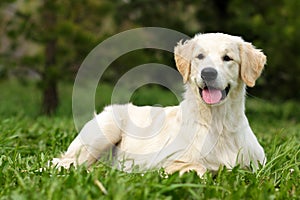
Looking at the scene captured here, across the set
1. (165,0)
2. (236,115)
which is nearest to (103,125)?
(236,115)

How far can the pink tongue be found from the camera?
157 inches

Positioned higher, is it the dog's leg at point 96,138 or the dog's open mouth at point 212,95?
the dog's open mouth at point 212,95

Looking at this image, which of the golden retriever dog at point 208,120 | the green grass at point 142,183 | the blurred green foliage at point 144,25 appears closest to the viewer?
the green grass at point 142,183

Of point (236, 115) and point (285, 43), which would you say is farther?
point (285, 43)

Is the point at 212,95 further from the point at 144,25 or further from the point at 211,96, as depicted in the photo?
the point at 144,25

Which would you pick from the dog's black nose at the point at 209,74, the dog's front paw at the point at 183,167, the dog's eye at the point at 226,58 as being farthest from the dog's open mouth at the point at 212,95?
the dog's front paw at the point at 183,167

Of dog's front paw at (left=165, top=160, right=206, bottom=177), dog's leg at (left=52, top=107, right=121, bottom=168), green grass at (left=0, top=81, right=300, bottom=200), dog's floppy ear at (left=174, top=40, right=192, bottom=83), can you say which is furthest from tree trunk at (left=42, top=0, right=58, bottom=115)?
dog's front paw at (left=165, top=160, right=206, bottom=177)

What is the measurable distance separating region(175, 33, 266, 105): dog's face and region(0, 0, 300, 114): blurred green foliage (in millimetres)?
5897

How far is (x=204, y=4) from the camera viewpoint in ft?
38.9

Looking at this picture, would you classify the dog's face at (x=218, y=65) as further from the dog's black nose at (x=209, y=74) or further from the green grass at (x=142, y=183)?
the green grass at (x=142, y=183)

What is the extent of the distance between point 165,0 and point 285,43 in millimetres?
3039

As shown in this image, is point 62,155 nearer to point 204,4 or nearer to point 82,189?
point 82,189

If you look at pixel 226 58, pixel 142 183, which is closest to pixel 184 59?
pixel 226 58

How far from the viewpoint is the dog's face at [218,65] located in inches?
154
